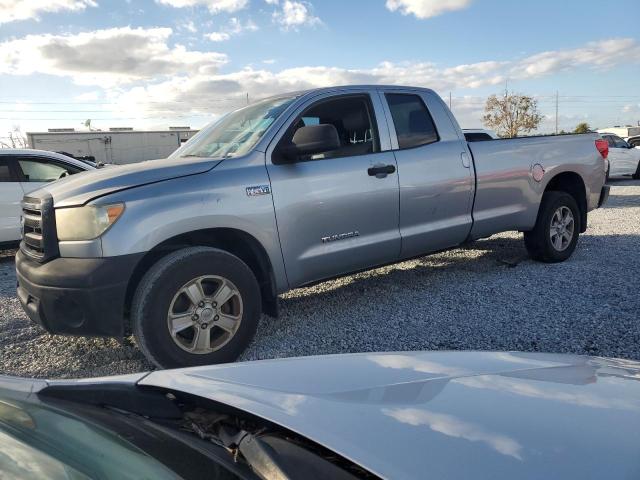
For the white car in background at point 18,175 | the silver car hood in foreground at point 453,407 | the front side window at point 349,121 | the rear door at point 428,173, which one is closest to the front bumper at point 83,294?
the silver car hood in foreground at point 453,407

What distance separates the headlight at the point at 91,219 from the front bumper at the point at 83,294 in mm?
159

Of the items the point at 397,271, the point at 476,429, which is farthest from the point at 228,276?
the point at 397,271

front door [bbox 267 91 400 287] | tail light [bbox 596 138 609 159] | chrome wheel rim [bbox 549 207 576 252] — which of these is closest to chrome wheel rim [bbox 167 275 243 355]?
front door [bbox 267 91 400 287]

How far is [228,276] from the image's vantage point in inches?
135

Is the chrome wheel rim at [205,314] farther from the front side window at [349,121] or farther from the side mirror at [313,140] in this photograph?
the front side window at [349,121]

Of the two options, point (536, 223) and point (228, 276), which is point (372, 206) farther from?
point (536, 223)

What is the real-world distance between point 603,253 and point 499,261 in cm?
139

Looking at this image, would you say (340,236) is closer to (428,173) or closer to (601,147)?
(428,173)

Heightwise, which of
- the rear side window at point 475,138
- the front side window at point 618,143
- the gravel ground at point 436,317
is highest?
the rear side window at point 475,138

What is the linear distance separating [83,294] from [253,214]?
3.98 feet

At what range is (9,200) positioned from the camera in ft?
25.3

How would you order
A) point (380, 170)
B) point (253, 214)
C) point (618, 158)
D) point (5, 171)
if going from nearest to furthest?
point (253, 214), point (380, 170), point (5, 171), point (618, 158)

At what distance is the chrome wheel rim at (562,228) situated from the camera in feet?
19.2

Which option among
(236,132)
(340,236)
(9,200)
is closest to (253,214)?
A: (340,236)
